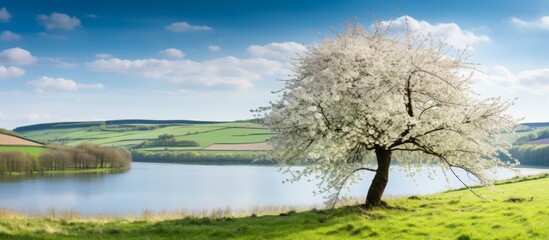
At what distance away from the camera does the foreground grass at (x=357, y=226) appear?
16025mm

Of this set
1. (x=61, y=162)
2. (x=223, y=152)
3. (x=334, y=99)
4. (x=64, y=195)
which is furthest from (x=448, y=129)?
(x=223, y=152)

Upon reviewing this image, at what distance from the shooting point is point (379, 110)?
797 inches

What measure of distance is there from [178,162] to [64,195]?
120967 millimetres

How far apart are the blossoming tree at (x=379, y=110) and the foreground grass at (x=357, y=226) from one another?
2.35 metres

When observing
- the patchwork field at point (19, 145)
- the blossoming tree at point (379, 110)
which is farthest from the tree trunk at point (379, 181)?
the patchwork field at point (19, 145)

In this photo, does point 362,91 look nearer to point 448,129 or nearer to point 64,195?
point 448,129

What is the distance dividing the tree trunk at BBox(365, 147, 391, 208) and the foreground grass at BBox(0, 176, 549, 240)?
1.32m

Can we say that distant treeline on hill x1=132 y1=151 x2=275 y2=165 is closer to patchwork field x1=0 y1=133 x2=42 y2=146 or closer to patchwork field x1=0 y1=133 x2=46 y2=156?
patchwork field x1=0 y1=133 x2=46 y2=156

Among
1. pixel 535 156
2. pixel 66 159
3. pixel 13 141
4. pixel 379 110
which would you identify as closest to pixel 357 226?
pixel 379 110

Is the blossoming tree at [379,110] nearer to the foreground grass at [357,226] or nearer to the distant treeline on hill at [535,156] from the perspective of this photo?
the foreground grass at [357,226]

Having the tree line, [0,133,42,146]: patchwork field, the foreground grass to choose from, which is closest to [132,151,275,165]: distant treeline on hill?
the tree line

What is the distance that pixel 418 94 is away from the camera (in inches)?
878

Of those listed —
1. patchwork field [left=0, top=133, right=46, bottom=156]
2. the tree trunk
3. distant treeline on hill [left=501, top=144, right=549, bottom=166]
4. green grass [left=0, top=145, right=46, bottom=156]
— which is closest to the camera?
the tree trunk

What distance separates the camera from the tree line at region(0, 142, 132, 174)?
5007 inches
